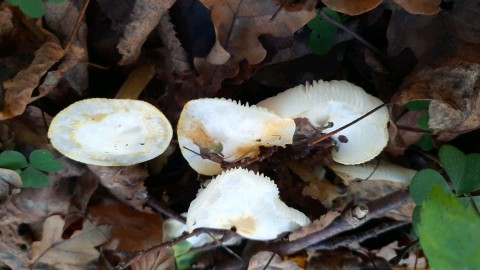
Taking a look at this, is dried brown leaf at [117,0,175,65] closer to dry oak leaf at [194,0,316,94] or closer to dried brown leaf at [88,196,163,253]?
dry oak leaf at [194,0,316,94]

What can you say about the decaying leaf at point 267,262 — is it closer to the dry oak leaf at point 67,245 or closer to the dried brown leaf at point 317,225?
the dried brown leaf at point 317,225

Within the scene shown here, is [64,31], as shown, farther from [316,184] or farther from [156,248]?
[316,184]

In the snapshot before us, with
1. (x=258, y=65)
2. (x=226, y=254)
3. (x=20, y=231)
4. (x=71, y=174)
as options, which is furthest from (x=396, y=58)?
(x=20, y=231)

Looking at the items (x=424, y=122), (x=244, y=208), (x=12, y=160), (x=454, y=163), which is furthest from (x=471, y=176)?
(x=12, y=160)

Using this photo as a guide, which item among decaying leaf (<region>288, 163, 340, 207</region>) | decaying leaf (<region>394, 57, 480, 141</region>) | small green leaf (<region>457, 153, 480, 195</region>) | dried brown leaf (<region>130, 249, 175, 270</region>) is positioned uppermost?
decaying leaf (<region>394, 57, 480, 141</region>)

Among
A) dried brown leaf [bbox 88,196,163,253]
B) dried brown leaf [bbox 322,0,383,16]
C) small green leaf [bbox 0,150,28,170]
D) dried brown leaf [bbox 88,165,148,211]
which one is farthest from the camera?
dried brown leaf [bbox 88,196,163,253]

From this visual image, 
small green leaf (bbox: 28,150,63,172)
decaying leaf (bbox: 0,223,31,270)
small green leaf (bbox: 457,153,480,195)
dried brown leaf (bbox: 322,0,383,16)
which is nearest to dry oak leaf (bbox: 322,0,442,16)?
dried brown leaf (bbox: 322,0,383,16)

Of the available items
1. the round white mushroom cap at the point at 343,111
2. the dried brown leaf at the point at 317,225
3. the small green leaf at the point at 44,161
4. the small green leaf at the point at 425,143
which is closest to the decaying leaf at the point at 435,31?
the round white mushroom cap at the point at 343,111
